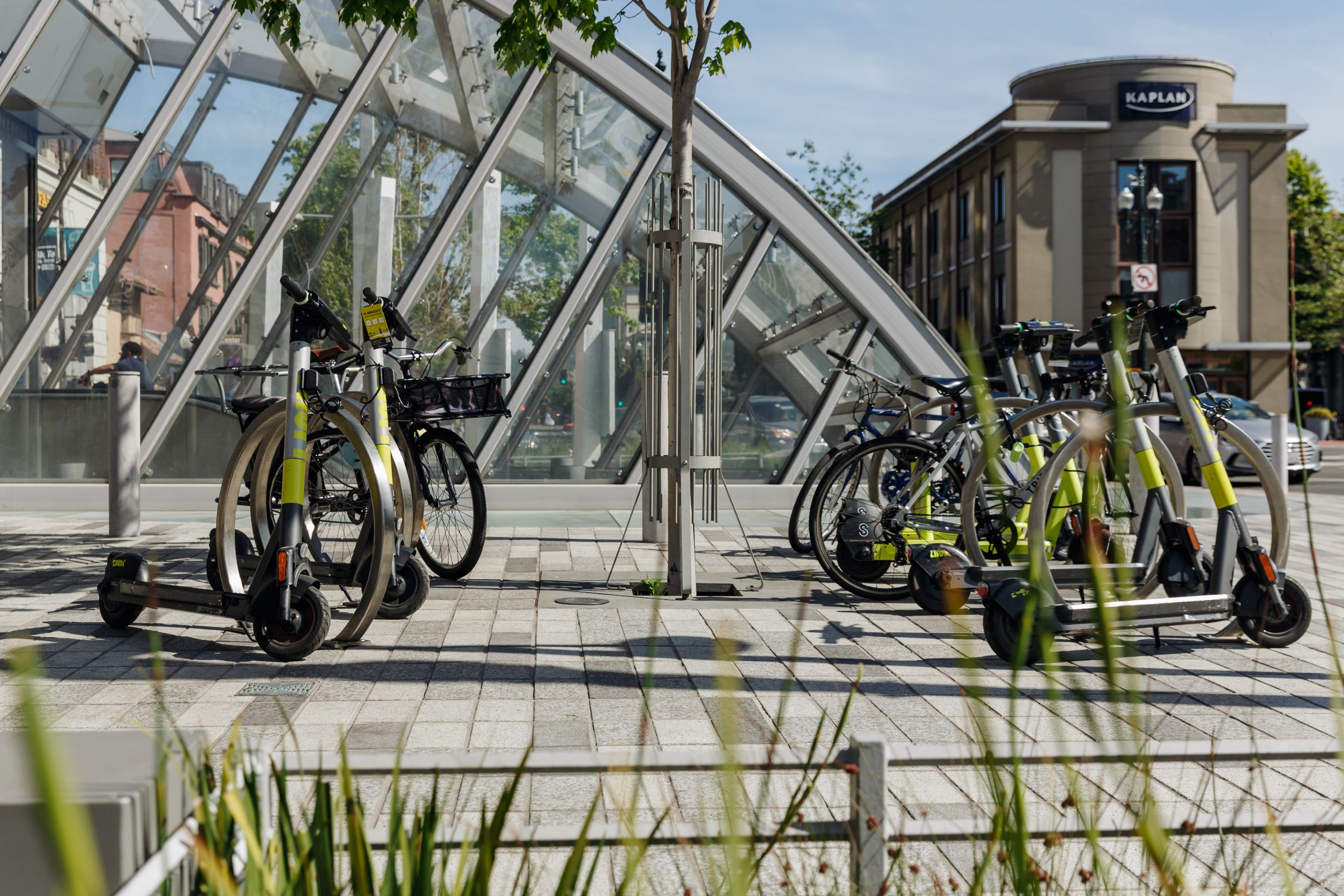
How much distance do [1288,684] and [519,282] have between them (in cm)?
917

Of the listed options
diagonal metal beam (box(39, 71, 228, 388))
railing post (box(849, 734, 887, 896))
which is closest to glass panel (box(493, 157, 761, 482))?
diagonal metal beam (box(39, 71, 228, 388))

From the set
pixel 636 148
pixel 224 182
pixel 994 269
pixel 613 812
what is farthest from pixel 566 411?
pixel 994 269

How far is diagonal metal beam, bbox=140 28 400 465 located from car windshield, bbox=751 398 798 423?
4.84m

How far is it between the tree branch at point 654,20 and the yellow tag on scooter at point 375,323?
8.44 feet

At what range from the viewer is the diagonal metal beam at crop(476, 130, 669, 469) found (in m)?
12.6

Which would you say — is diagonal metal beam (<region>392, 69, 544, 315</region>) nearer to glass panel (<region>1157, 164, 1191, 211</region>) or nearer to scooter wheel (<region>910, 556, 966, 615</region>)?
scooter wheel (<region>910, 556, 966, 615</region>)

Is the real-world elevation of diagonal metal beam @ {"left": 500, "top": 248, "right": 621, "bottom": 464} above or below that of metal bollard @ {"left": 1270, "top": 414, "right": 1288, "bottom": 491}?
above

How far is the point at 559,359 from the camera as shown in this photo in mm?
12789

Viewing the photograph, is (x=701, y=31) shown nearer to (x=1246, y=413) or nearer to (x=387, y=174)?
(x=387, y=174)

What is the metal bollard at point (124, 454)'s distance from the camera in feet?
32.0

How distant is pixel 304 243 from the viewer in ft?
41.5

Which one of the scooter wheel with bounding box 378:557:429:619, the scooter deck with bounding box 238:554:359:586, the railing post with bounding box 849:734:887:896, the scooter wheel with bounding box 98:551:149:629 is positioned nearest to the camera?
the railing post with bounding box 849:734:887:896

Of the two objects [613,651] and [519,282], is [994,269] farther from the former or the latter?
[613,651]

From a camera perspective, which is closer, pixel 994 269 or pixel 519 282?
pixel 519 282
